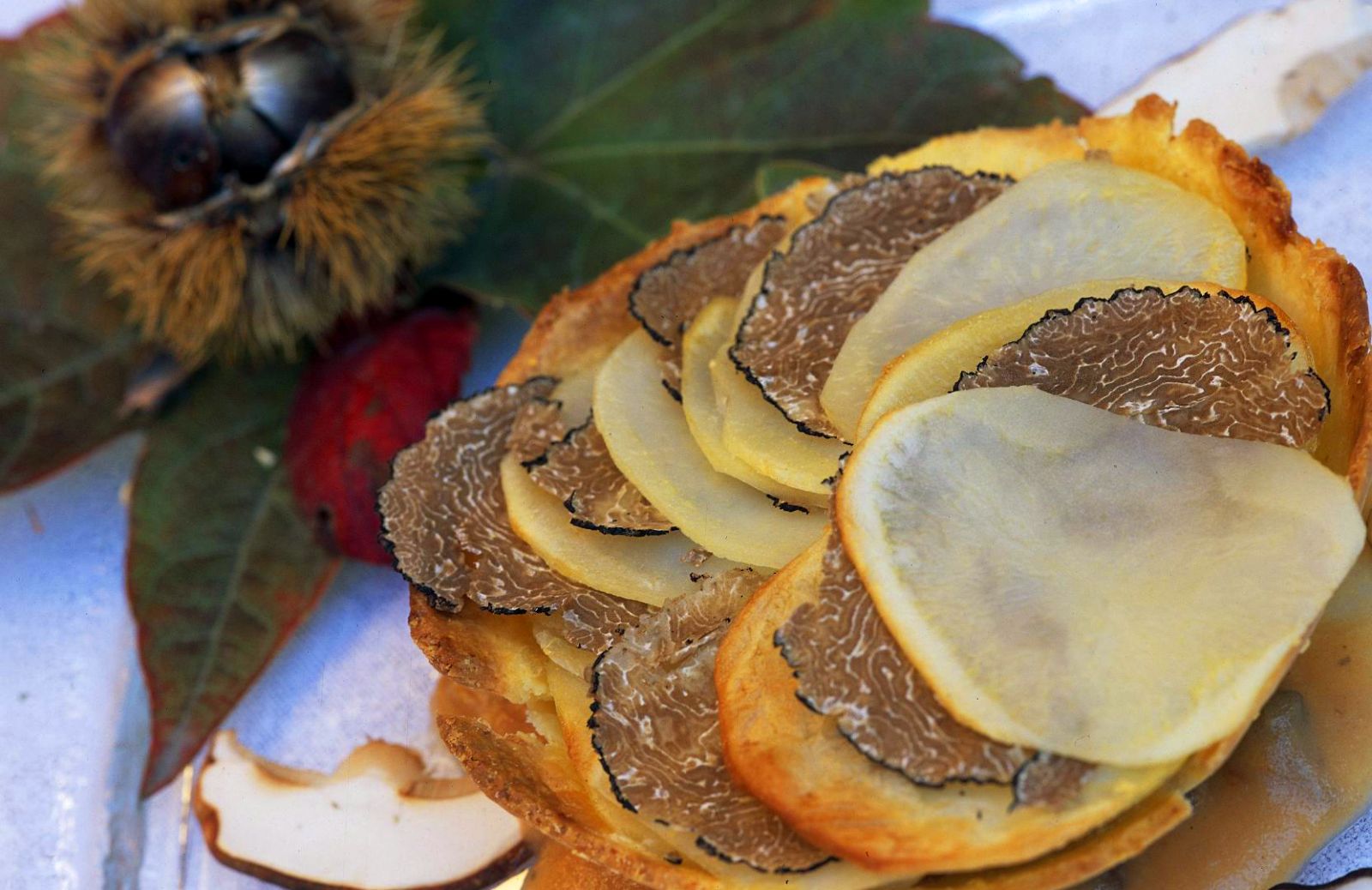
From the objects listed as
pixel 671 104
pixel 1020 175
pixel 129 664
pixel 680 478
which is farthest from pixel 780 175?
pixel 129 664

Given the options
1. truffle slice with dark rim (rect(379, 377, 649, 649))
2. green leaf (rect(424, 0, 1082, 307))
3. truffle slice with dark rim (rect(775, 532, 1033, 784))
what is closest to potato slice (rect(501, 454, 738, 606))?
truffle slice with dark rim (rect(379, 377, 649, 649))

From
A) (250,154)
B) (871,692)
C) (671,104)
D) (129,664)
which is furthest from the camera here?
(671,104)

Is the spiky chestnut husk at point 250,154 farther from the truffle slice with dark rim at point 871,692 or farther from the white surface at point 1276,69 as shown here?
the white surface at point 1276,69

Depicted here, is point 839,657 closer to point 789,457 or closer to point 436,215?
point 789,457

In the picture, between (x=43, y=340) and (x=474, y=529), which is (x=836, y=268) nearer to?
(x=474, y=529)

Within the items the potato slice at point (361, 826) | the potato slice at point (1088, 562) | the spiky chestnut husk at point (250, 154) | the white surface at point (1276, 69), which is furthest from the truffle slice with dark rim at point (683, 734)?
the white surface at point (1276, 69)

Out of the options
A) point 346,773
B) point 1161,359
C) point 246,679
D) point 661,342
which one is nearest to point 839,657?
point 1161,359
